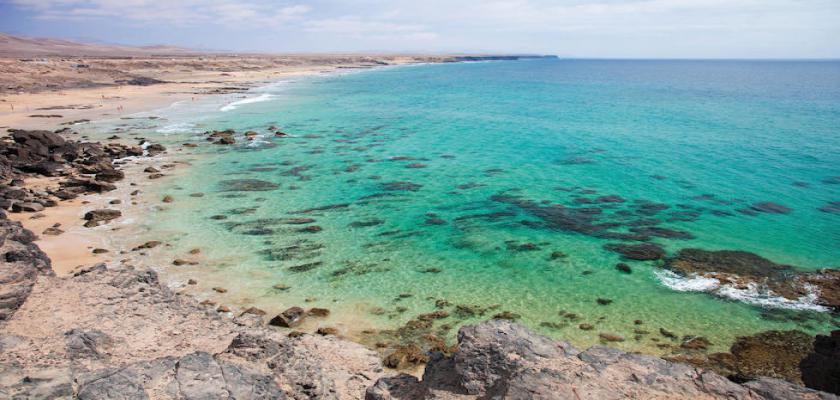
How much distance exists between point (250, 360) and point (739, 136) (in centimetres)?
5573

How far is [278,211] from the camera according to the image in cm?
2752

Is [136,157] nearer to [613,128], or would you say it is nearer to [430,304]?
[430,304]

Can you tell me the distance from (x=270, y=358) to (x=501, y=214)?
1875 centimetres

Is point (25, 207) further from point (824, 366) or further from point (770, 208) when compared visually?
point (770, 208)

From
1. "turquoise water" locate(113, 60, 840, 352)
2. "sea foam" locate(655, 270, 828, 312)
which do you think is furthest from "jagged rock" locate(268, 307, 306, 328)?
"sea foam" locate(655, 270, 828, 312)

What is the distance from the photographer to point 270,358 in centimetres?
1116

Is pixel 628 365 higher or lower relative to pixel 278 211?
higher

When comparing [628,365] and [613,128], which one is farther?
[613,128]

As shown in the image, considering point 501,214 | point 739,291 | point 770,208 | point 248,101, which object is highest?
point 248,101

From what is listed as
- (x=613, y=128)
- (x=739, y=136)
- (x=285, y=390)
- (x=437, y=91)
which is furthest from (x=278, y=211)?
(x=437, y=91)

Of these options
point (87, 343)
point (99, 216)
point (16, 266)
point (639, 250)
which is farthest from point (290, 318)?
point (639, 250)

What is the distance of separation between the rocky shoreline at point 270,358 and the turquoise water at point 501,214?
6.29ft

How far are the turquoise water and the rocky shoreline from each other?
1.92 m

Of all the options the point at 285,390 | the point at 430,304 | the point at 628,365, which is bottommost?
the point at 430,304
